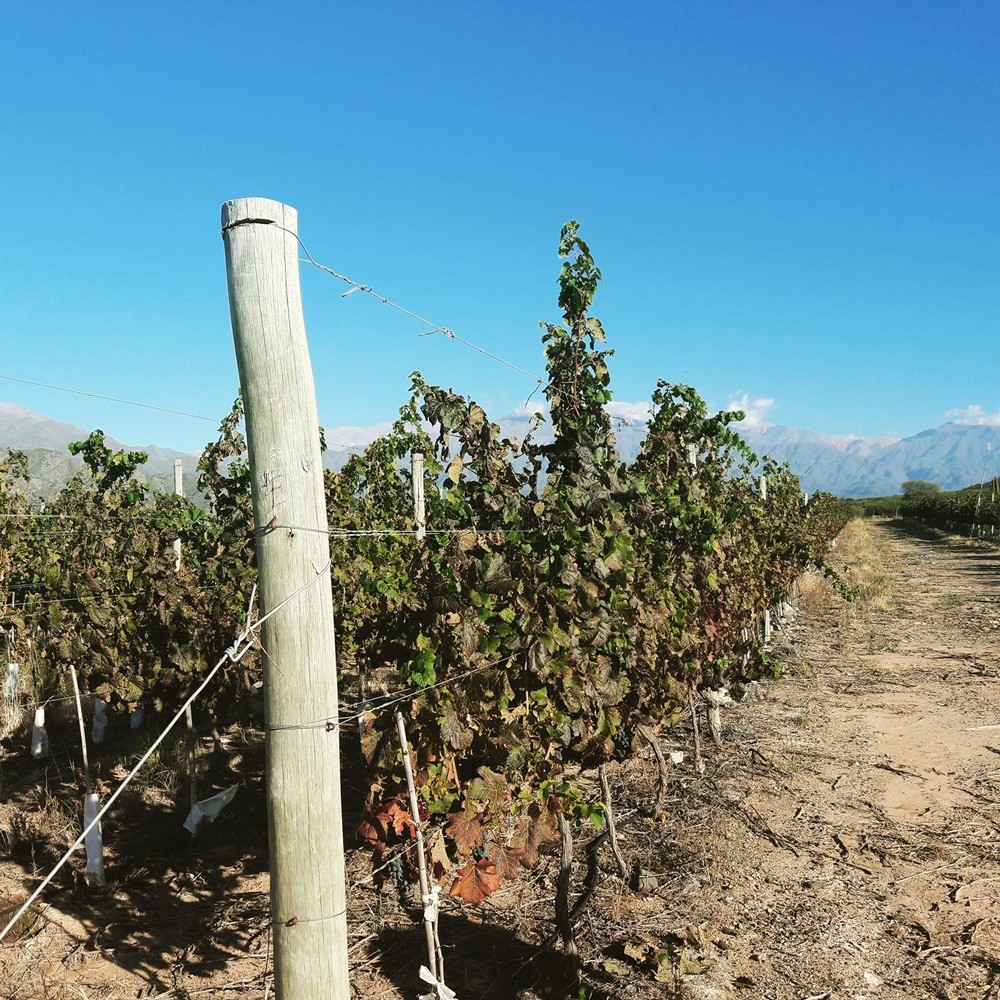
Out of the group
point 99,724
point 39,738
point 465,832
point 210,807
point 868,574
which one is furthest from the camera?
point 868,574

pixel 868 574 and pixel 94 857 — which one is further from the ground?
pixel 868 574

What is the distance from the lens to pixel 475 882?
3.02m

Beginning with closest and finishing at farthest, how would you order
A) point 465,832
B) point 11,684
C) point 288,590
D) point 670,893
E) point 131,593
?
1. point 288,590
2. point 465,832
3. point 670,893
4. point 131,593
5. point 11,684

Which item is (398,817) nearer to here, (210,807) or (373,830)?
(373,830)

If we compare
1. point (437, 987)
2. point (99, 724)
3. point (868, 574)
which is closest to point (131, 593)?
point (99, 724)

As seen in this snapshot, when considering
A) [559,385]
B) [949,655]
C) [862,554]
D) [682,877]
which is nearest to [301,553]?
[559,385]

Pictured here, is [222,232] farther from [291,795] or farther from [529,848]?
[529,848]

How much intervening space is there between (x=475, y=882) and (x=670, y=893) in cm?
137

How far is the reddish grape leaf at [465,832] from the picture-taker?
2.88 metres

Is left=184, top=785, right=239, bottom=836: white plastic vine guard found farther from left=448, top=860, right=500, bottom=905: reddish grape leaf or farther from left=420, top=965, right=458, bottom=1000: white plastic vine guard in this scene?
left=420, top=965, right=458, bottom=1000: white plastic vine guard

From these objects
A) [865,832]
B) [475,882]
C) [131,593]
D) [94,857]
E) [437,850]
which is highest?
[131,593]

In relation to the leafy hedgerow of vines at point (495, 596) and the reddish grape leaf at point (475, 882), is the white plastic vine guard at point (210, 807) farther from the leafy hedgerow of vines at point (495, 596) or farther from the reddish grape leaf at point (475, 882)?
the reddish grape leaf at point (475, 882)

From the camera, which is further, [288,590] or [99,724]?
[99,724]

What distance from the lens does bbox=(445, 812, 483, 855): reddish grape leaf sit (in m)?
2.88
